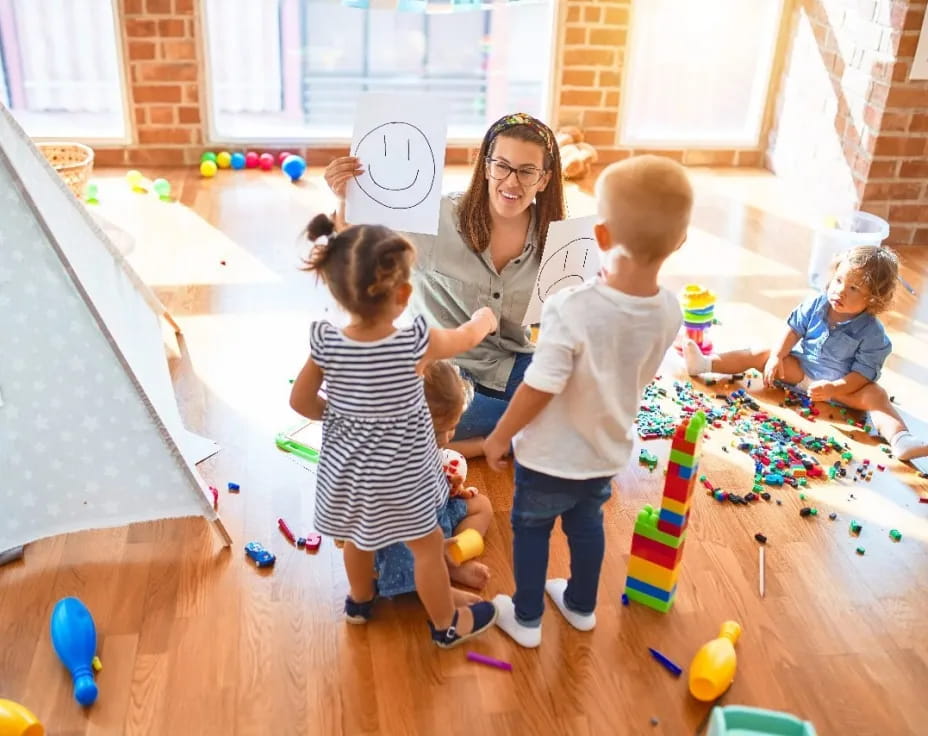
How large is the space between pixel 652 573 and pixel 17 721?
1042 mm

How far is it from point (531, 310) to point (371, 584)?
0.66 meters

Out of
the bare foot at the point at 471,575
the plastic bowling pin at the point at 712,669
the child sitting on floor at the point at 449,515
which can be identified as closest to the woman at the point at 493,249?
the child sitting on floor at the point at 449,515

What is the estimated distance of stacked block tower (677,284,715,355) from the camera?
2705 millimetres

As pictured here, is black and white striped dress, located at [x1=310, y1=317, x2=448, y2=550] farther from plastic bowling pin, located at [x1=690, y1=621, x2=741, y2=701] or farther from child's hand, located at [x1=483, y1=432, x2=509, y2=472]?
plastic bowling pin, located at [x1=690, y1=621, x2=741, y2=701]

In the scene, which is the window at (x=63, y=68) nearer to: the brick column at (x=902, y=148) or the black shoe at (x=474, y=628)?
the brick column at (x=902, y=148)

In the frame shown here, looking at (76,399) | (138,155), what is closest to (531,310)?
(76,399)

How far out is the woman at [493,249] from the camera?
195cm

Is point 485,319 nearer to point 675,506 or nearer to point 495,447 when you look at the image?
point 495,447

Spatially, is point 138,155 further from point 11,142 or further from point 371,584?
point 371,584

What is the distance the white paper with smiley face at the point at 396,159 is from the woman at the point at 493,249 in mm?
34

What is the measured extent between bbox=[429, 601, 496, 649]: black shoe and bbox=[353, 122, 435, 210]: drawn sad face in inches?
30.9

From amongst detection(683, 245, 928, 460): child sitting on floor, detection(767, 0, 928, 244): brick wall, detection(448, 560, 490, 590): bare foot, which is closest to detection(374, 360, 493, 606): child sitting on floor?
detection(448, 560, 490, 590): bare foot

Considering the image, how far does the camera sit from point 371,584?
173cm

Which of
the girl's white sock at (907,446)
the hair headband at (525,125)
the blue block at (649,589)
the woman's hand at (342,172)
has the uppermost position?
the hair headband at (525,125)
